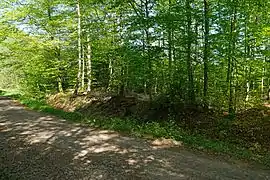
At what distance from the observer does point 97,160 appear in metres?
7.59

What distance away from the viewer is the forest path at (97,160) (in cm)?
670

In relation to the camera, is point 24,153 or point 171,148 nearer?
point 24,153

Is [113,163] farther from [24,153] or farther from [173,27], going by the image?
[173,27]

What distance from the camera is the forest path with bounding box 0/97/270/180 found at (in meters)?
6.70

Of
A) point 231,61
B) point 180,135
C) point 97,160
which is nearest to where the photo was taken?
point 97,160

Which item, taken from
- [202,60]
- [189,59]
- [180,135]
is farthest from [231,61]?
[180,135]

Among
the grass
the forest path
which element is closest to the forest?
the grass

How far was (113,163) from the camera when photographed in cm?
738

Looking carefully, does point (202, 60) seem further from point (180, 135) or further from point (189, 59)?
point (180, 135)

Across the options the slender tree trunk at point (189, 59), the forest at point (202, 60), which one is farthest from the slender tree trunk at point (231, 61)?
the slender tree trunk at point (189, 59)

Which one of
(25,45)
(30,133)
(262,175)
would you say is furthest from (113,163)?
(25,45)

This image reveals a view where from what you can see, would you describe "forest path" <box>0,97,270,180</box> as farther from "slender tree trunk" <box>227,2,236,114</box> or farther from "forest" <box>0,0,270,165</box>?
"slender tree trunk" <box>227,2,236,114</box>

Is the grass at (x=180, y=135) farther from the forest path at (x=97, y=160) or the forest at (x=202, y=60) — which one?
the forest path at (x=97, y=160)

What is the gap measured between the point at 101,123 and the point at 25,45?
1333 cm
